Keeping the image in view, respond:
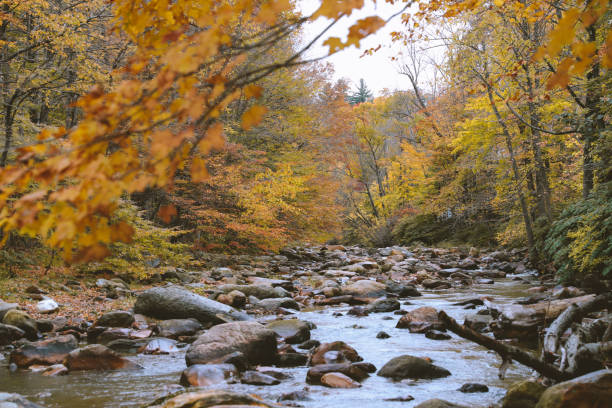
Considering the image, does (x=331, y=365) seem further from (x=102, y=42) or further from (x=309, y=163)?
(x=309, y=163)

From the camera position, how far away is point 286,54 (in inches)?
730

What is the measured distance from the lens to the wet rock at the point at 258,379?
Result: 4262 millimetres

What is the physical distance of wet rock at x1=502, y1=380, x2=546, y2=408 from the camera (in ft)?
10.9

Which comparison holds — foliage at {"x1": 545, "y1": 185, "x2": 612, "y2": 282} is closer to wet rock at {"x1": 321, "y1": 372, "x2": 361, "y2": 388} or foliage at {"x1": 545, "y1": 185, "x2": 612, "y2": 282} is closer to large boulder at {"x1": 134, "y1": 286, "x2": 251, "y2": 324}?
wet rock at {"x1": 321, "y1": 372, "x2": 361, "y2": 388}

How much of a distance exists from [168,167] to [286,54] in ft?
59.1

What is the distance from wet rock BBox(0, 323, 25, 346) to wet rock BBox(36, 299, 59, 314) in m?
1.09

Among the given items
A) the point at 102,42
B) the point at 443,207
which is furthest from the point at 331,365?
the point at 443,207

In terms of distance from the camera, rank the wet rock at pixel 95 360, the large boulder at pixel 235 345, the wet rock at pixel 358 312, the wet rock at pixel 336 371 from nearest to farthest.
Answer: the wet rock at pixel 336 371 → the wet rock at pixel 95 360 → the large boulder at pixel 235 345 → the wet rock at pixel 358 312

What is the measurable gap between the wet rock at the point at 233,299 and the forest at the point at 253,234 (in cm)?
5

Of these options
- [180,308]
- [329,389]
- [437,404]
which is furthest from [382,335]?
[180,308]

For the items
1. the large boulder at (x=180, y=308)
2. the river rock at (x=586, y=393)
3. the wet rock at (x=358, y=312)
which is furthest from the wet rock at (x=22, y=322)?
the river rock at (x=586, y=393)

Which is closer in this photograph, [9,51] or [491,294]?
[491,294]

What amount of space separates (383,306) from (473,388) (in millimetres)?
4241

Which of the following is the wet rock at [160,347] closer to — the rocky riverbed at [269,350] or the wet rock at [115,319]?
the rocky riverbed at [269,350]
